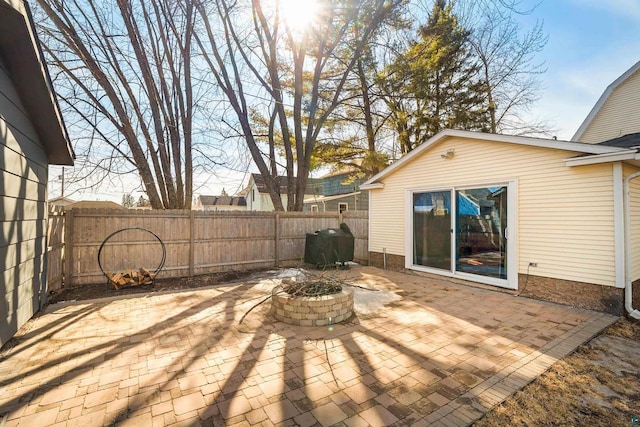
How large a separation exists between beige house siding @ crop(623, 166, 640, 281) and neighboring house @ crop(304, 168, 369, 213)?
40.2 ft

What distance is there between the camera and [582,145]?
4.45 metres

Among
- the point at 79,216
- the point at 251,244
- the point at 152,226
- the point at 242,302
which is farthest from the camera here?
the point at 251,244

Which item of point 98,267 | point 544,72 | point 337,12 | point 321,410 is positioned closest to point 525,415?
point 321,410

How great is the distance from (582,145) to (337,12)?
7.70m

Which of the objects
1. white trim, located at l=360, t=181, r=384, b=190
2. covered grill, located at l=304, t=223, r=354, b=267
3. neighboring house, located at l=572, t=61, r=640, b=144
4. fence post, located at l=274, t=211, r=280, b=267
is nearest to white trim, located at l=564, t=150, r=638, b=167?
white trim, located at l=360, t=181, r=384, b=190

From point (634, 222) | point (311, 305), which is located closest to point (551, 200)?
point (634, 222)

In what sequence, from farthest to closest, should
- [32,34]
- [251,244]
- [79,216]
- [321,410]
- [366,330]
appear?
[251,244] → [79,216] → [366,330] → [32,34] → [321,410]

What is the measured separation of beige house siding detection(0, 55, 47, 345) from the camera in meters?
2.98

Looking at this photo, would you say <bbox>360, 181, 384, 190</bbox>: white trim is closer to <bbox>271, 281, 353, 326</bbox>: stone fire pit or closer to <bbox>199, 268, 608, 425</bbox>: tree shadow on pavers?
<bbox>199, 268, 608, 425</bbox>: tree shadow on pavers

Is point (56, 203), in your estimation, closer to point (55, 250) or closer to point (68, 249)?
point (68, 249)

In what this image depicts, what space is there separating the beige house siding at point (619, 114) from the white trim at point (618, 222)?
22.7ft

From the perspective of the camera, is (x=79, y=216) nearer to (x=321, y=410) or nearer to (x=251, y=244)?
(x=251, y=244)

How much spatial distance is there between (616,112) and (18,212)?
14.4 metres

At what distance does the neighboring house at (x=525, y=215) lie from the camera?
4.28 meters
